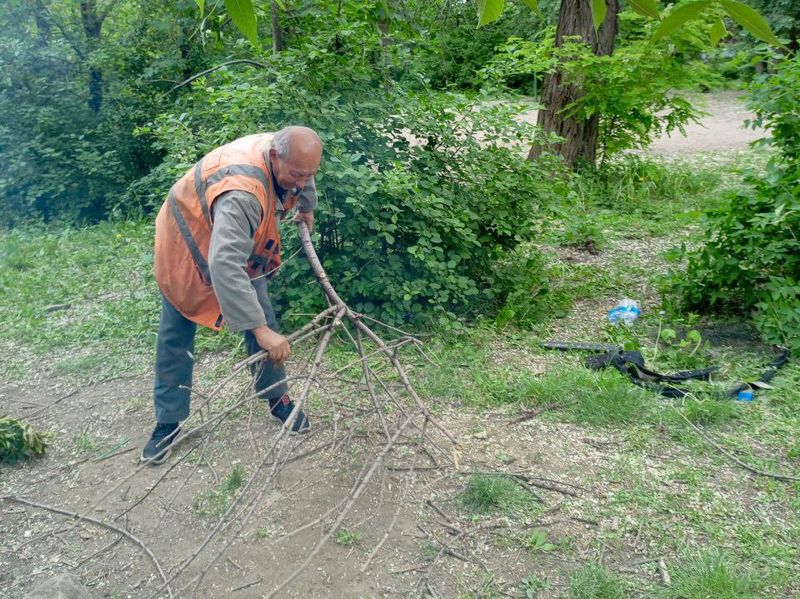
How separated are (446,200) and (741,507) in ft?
9.01

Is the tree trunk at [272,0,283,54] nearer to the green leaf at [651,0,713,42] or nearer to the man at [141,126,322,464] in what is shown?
the man at [141,126,322,464]

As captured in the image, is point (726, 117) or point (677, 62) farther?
point (726, 117)

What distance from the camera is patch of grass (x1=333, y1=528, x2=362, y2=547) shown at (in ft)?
10.8

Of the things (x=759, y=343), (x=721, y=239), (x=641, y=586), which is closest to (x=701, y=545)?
(x=641, y=586)

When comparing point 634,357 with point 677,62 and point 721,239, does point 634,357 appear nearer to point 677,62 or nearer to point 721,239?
point 721,239

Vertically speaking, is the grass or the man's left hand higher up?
the man's left hand

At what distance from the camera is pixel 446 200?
5.25m

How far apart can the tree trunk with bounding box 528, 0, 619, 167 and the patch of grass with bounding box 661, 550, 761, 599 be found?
5771 millimetres

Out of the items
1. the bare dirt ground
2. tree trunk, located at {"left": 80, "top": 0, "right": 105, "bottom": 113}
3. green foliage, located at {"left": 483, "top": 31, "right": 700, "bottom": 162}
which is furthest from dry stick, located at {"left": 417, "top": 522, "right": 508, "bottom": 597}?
tree trunk, located at {"left": 80, "top": 0, "right": 105, "bottom": 113}

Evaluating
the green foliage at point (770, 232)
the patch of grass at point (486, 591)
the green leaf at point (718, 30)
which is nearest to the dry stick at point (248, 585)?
the patch of grass at point (486, 591)

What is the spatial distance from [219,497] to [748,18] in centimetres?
321

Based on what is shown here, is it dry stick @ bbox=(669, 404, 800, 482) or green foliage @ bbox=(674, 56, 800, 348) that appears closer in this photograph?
dry stick @ bbox=(669, 404, 800, 482)

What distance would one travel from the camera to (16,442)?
407cm

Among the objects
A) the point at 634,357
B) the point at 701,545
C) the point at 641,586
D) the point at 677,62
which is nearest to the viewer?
the point at 641,586
